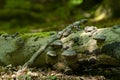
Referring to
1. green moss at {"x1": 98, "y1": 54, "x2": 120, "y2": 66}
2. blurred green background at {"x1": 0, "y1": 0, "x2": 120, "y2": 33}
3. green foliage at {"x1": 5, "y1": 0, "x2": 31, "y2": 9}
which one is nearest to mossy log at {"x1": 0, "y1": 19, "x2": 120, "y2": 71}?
green moss at {"x1": 98, "y1": 54, "x2": 120, "y2": 66}

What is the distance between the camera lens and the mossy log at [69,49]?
4656mm

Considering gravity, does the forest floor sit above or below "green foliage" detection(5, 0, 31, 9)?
below

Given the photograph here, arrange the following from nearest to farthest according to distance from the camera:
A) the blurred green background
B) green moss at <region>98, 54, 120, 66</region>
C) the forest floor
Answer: green moss at <region>98, 54, 120, 66</region>
the forest floor
the blurred green background

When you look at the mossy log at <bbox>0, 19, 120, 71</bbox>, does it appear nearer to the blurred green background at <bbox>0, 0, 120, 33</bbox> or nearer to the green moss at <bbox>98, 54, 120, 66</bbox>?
the green moss at <bbox>98, 54, 120, 66</bbox>

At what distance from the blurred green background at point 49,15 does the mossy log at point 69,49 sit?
3.62 meters

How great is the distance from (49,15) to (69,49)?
9863 mm

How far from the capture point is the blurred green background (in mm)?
10008

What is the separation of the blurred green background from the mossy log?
362cm

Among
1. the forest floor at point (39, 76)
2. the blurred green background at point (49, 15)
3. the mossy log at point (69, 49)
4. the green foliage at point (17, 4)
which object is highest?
the green foliage at point (17, 4)

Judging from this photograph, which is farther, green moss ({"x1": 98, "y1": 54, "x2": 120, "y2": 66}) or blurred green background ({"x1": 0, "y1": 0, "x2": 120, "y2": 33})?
blurred green background ({"x1": 0, "y1": 0, "x2": 120, "y2": 33})

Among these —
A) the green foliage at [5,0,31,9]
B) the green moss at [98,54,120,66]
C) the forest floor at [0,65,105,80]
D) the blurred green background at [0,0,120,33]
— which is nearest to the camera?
the green moss at [98,54,120,66]

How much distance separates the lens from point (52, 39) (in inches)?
203

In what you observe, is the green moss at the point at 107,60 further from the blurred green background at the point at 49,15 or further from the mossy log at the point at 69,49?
the blurred green background at the point at 49,15

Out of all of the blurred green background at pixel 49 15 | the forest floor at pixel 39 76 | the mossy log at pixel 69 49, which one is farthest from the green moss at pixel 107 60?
the blurred green background at pixel 49 15
